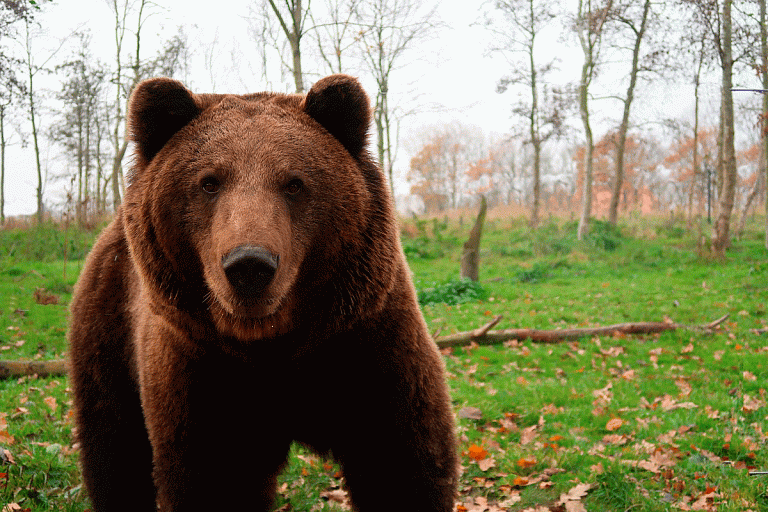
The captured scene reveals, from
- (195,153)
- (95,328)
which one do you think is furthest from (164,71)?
(195,153)

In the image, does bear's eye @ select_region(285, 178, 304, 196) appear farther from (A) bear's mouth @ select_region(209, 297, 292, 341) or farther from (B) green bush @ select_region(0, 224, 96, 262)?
(B) green bush @ select_region(0, 224, 96, 262)

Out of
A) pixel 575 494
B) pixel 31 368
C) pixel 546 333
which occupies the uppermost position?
pixel 31 368

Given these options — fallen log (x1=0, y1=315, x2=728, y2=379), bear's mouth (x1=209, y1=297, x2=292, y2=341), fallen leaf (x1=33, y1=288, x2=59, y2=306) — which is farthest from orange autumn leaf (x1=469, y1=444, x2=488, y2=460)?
fallen leaf (x1=33, y1=288, x2=59, y2=306)

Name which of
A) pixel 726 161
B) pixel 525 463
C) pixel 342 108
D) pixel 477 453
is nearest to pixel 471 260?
pixel 726 161

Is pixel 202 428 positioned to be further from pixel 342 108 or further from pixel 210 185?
pixel 342 108

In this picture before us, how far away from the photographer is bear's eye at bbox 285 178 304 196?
215cm

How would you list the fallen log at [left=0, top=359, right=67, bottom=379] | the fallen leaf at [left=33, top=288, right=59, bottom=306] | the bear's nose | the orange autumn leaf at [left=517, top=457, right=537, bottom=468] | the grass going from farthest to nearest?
the fallen leaf at [left=33, top=288, right=59, bottom=306], the fallen log at [left=0, top=359, right=67, bottom=379], the orange autumn leaf at [left=517, top=457, right=537, bottom=468], the grass, the bear's nose

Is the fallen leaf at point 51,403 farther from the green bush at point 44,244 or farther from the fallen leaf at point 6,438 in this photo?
the green bush at point 44,244

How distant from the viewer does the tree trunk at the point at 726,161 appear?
15.7 meters

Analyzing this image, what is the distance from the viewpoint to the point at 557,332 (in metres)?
9.28

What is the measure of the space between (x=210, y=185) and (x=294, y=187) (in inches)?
12.4

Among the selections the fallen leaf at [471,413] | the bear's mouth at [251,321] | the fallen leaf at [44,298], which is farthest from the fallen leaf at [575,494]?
the fallen leaf at [44,298]

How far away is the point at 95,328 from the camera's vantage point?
348cm

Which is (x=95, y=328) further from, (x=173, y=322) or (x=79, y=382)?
(x=173, y=322)
